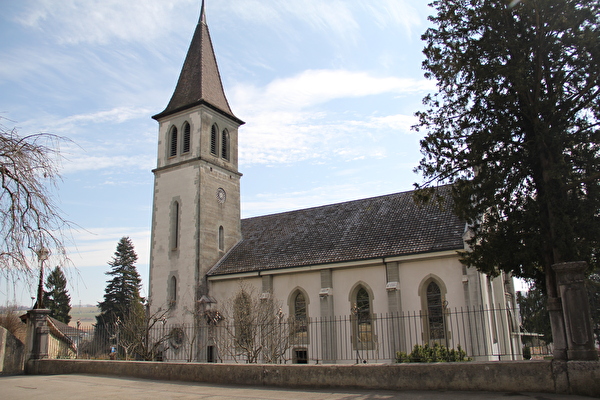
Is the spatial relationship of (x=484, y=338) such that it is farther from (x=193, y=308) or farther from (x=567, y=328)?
(x=193, y=308)

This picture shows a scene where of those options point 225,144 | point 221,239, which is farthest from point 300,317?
point 225,144

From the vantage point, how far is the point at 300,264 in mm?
23594

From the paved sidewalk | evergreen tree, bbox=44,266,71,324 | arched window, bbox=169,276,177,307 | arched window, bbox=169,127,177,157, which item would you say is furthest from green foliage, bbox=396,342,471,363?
evergreen tree, bbox=44,266,71,324

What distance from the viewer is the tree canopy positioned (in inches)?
452

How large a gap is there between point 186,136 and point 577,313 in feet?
81.0

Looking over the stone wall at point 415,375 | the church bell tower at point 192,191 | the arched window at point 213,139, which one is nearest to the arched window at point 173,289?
the church bell tower at point 192,191

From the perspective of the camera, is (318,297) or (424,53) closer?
(424,53)

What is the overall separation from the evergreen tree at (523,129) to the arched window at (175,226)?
701 inches

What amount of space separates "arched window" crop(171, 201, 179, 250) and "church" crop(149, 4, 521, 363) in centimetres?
7

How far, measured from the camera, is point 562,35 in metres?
12.2

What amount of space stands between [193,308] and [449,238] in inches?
551

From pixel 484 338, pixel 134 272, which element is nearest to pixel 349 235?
pixel 484 338

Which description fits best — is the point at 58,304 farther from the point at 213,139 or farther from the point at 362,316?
the point at 362,316

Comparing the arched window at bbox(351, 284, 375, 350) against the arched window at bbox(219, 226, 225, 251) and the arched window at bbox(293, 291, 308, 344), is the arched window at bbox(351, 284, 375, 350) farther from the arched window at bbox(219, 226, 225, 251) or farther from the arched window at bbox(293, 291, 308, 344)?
the arched window at bbox(219, 226, 225, 251)
